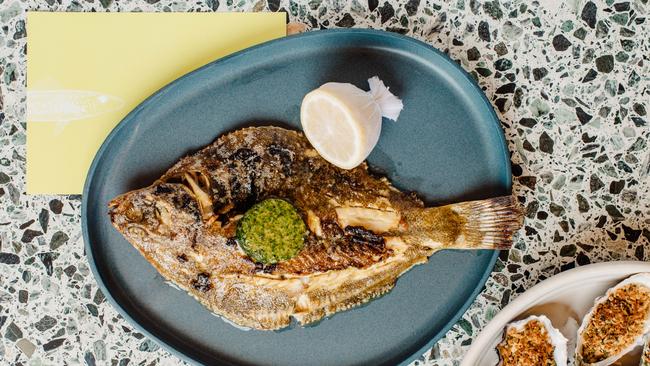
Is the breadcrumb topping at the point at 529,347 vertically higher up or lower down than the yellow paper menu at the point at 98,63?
lower down

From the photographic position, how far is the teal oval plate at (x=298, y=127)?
1.68 metres

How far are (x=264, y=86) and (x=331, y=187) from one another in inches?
13.5

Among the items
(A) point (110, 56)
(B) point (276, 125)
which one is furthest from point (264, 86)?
(A) point (110, 56)

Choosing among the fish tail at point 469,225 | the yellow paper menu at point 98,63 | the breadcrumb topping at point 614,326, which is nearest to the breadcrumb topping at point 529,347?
the breadcrumb topping at point 614,326

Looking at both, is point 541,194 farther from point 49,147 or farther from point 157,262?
point 49,147

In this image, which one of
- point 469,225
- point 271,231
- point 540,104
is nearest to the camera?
point 271,231

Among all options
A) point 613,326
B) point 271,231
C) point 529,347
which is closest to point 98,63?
point 271,231

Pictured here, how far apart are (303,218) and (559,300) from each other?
744 mm

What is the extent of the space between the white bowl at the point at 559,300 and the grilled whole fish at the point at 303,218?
0.16 m

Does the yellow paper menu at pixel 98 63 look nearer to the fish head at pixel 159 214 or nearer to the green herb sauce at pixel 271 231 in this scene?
the fish head at pixel 159 214

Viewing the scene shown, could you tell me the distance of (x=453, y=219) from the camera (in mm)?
1635

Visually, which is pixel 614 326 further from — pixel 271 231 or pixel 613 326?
pixel 271 231

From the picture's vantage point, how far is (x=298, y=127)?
1717 mm

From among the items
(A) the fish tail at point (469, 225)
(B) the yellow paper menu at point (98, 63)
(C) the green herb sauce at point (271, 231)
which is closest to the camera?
(C) the green herb sauce at point (271, 231)
